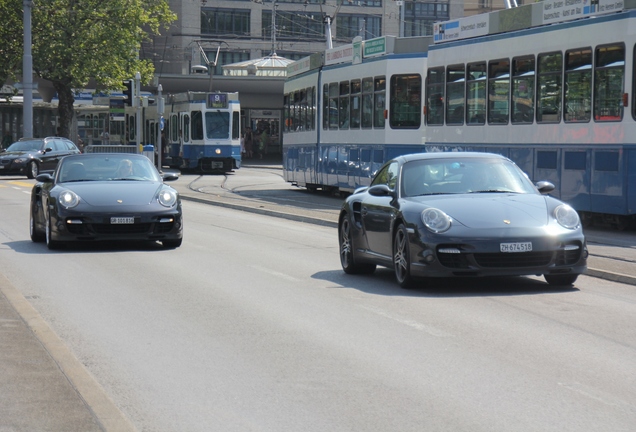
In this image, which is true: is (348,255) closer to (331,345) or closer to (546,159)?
(331,345)

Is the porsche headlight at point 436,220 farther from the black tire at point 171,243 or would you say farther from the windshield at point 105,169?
the windshield at point 105,169

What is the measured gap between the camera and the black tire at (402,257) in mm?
11914

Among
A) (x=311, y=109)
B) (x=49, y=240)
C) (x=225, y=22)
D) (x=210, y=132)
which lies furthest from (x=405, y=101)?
(x=225, y=22)

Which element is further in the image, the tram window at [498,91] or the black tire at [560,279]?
the tram window at [498,91]

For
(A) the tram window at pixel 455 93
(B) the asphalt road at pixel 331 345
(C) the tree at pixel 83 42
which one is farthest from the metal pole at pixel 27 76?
(B) the asphalt road at pixel 331 345

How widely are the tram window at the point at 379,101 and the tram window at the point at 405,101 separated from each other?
37 centimetres

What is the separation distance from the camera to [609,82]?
784 inches

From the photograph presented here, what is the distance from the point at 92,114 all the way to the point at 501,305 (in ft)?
222

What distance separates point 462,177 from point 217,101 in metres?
41.3

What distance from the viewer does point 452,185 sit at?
12.7m

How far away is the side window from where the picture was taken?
43.1ft

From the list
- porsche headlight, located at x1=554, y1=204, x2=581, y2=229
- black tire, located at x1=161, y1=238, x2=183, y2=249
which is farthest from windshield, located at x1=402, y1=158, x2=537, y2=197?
black tire, located at x1=161, y1=238, x2=183, y2=249

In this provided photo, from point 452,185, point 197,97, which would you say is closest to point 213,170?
point 197,97

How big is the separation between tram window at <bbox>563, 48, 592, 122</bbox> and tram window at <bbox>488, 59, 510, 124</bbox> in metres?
2.06
